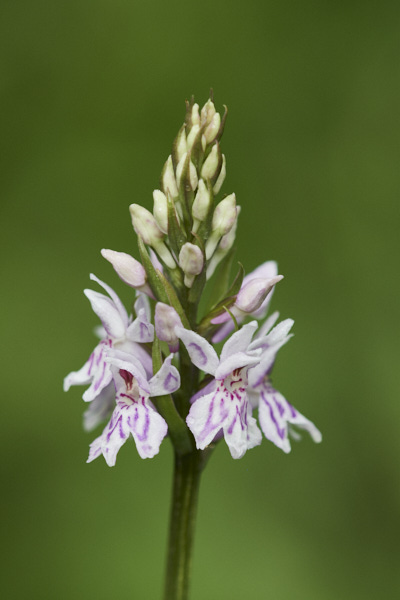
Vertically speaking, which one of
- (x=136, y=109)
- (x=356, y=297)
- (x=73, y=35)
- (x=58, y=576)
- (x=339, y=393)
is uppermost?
(x=73, y=35)

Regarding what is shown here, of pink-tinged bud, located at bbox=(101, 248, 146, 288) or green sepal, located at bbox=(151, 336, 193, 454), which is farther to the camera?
pink-tinged bud, located at bbox=(101, 248, 146, 288)

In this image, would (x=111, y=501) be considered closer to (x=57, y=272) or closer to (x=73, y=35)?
(x=57, y=272)

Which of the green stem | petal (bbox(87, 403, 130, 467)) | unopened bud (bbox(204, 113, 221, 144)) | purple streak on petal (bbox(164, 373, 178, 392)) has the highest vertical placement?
unopened bud (bbox(204, 113, 221, 144))

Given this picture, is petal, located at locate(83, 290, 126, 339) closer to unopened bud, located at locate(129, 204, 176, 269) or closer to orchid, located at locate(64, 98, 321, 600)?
orchid, located at locate(64, 98, 321, 600)

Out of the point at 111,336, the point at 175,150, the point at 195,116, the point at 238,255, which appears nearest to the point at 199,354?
the point at 111,336

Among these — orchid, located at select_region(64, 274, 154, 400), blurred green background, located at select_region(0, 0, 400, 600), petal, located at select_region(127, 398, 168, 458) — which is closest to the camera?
petal, located at select_region(127, 398, 168, 458)

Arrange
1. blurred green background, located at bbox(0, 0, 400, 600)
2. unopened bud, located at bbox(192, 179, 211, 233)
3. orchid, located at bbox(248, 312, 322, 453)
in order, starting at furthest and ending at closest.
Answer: blurred green background, located at bbox(0, 0, 400, 600) → orchid, located at bbox(248, 312, 322, 453) → unopened bud, located at bbox(192, 179, 211, 233)

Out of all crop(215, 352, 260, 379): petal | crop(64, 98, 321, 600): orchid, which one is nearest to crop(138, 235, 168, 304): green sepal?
crop(64, 98, 321, 600): orchid

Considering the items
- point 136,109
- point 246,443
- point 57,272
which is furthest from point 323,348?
point 246,443
